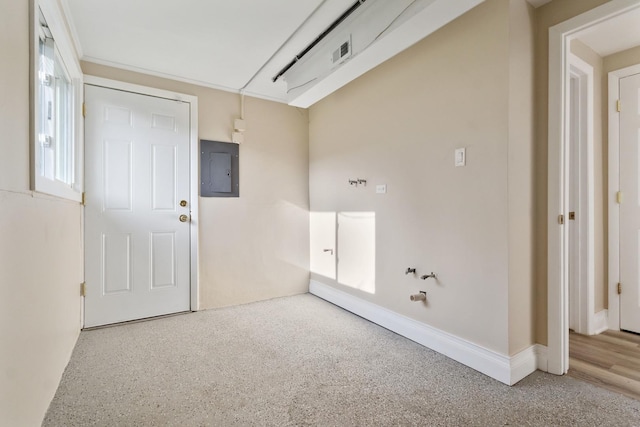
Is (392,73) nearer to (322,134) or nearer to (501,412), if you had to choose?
(322,134)

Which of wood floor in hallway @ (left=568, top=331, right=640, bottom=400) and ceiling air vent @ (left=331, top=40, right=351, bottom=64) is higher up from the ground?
ceiling air vent @ (left=331, top=40, right=351, bottom=64)

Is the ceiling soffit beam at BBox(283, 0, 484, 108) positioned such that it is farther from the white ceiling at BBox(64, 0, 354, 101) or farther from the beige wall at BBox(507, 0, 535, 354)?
the beige wall at BBox(507, 0, 535, 354)

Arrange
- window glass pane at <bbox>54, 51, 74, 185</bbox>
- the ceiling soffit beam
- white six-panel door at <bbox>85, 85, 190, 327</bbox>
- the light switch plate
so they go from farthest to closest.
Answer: white six-panel door at <bbox>85, 85, 190, 327</bbox>
window glass pane at <bbox>54, 51, 74, 185</bbox>
the light switch plate
the ceiling soffit beam

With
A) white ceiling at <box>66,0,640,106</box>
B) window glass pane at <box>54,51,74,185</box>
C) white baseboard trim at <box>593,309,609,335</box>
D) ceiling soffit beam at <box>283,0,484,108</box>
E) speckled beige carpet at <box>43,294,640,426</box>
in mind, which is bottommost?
speckled beige carpet at <box>43,294,640,426</box>

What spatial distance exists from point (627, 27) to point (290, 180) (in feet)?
9.94

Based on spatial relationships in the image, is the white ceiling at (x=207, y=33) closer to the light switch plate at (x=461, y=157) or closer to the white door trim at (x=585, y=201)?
the white door trim at (x=585, y=201)

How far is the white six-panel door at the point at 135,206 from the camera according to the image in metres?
2.68

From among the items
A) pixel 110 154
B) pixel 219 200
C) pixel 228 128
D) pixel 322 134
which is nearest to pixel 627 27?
pixel 322 134

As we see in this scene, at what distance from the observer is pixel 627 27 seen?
2123 mm

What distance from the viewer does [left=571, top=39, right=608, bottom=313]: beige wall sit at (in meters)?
2.52

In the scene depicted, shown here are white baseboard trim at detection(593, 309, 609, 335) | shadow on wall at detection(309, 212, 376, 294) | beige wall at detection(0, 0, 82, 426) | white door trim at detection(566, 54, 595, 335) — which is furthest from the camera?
shadow on wall at detection(309, 212, 376, 294)

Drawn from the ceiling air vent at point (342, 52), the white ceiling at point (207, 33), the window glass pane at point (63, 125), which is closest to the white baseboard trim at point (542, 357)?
the white ceiling at point (207, 33)

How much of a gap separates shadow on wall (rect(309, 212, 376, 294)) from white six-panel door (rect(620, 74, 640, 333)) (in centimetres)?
199

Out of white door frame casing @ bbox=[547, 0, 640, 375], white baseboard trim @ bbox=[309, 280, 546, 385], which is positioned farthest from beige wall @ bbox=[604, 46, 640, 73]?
white baseboard trim @ bbox=[309, 280, 546, 385]
